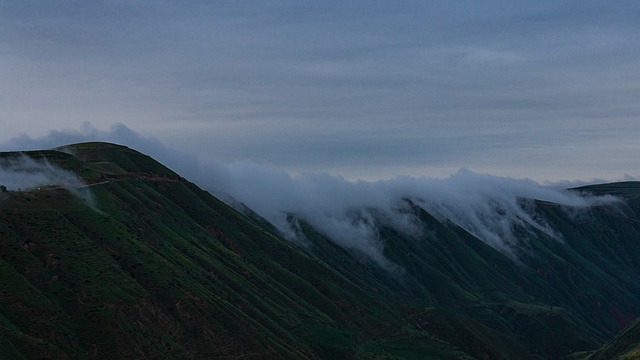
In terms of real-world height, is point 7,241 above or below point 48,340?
above

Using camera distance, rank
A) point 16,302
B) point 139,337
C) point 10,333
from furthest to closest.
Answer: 1. point 139,337
2. point 16,302
3. point 10,333

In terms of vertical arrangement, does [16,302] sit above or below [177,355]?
above

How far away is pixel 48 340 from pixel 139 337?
84.6 feet

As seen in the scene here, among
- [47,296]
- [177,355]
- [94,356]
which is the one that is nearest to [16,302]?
[47,296]

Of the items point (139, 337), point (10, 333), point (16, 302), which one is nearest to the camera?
point (10, 333)

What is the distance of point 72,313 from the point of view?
616ft

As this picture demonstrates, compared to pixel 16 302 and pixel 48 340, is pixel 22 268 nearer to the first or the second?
pixel 16 302

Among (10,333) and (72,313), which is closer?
(10,333)

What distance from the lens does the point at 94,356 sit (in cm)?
17912

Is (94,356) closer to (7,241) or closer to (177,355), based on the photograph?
(177,355)

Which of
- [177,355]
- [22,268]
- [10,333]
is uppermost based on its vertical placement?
[22,268]

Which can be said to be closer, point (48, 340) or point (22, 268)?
point (48, 340)

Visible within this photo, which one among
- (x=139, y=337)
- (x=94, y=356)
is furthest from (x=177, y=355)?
(x=94, y=356)

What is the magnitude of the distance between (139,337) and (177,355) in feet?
38.5
